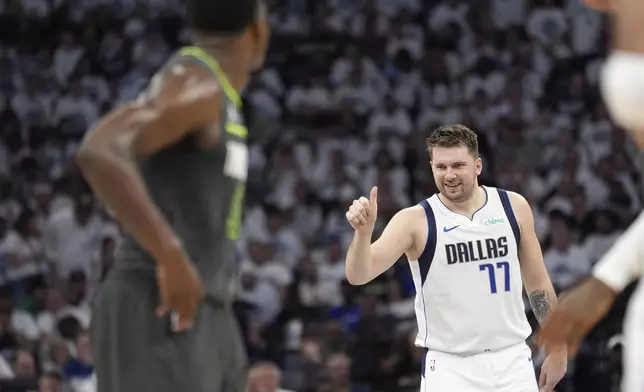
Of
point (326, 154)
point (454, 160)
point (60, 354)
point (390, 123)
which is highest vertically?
point (454, 160)

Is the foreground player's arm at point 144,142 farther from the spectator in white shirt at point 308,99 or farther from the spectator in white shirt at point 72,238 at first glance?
the spectator in white shirt at point 308,99

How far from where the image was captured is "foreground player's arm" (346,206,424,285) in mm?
6184

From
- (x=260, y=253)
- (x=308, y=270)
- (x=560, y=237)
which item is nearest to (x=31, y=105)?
(x=260, y=253)

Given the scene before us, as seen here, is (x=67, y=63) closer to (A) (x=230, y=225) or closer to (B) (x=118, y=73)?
(B) (x=118, y=73)

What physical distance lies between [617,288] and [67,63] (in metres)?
13.7

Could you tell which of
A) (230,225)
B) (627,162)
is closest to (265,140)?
(627,162)

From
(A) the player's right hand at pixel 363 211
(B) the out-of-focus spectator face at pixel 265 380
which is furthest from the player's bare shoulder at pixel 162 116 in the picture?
(B) the out-of-focus spectator face at pixel 265 380

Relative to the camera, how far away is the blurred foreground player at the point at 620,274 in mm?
3660

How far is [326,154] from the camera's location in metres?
14.7

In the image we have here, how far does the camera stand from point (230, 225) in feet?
12.7

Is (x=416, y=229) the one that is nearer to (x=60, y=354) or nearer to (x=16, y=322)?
(x=60, y=354)

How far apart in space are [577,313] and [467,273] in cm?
268

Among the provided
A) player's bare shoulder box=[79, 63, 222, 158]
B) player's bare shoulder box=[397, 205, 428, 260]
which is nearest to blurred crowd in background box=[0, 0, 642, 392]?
player's bare shoulder box=[397, 205, 428, 260]

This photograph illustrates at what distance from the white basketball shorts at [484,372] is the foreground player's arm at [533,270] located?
0.86 ft
